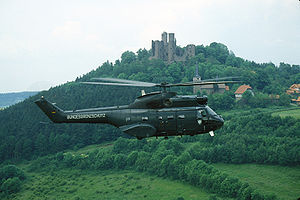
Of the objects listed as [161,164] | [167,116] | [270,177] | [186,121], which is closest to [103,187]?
[161,164]

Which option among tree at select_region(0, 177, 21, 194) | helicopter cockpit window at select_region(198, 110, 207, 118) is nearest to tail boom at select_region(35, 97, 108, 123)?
helicopter cockpit window at select_region(198, 110, 207, 118)

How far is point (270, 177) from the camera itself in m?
96.1

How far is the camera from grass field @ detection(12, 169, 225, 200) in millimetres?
88000

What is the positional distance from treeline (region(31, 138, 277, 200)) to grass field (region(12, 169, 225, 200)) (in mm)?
2560

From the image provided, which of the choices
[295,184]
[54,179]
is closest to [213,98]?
A: [295,184]

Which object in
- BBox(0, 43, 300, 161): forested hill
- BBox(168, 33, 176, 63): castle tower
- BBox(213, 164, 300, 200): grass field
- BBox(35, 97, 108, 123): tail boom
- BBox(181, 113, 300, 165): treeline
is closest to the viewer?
BBox(35, 97, 108, 123): tail boom

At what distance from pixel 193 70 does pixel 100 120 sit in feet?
519

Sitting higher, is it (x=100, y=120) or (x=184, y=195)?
(x=100, y=120)

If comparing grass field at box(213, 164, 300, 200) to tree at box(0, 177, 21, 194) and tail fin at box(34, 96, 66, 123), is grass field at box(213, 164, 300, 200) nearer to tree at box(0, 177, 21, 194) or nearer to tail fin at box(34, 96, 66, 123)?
tree at box(0, 177, 21, 194)

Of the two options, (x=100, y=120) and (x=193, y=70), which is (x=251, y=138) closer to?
(x=193, y=70)

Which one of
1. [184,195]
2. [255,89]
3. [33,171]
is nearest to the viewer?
[184,195]

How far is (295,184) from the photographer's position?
91062 millimetres

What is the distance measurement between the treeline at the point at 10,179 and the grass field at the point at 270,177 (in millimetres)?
68500

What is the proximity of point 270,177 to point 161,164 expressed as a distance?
36.4 metres
